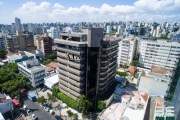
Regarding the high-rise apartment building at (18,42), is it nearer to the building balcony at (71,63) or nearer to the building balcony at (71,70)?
the building balcony at (71,70)

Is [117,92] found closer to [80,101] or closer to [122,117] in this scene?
[122,117]

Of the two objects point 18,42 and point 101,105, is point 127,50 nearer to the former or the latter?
point 101,105

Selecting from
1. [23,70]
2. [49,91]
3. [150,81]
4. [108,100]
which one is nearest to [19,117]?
[49,91]

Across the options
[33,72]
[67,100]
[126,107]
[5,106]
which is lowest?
[126,107]

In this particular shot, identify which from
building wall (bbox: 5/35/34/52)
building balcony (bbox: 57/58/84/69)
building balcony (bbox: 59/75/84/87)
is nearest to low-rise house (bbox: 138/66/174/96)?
building balcony (bbox: 59/75/84/87)

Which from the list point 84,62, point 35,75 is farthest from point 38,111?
point 84,62

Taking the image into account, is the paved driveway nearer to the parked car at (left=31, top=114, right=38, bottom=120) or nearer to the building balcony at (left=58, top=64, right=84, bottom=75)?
the parked car at (left=31, top=114, right=38, bottom=120)

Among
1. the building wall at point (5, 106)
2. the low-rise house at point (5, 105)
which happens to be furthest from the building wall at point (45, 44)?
the building wall at point (5, 106)

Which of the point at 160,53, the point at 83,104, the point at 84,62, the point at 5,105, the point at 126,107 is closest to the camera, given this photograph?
the point at 83,104
